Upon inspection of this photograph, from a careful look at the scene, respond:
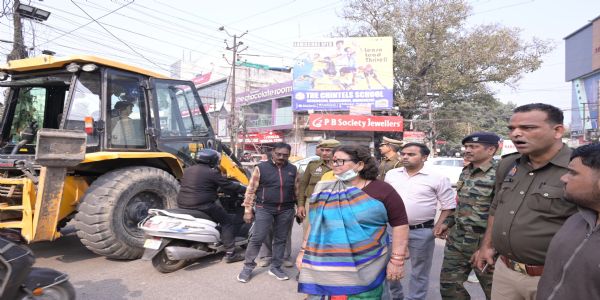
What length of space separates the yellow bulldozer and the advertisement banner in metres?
18.5

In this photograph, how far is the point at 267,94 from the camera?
30938 millimetres

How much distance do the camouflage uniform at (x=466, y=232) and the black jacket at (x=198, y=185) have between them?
9.22ft

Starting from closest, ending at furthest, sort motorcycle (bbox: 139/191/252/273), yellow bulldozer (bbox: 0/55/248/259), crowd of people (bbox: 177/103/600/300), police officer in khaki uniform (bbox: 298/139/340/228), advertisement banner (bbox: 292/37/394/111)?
crowd of people (bbox: 177/103/600/300) → yellow bulldozer (bbox: 0/55/248/259) → motorcycle (bbox: 139/191/252/273) → police officer in khaki uniform (bbox: 298/139/340/228) → advertisement banner (bbox: 292/37/394/111)

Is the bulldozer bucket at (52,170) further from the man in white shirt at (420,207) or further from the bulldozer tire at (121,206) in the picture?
the man in white shirt at (420,207)

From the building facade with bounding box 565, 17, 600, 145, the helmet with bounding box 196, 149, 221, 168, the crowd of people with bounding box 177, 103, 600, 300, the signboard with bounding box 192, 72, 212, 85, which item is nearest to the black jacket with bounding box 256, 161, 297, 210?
the helmet with bounding box 196, 149, 221, 168

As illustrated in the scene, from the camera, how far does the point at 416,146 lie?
3922 mm

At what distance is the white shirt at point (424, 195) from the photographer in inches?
147

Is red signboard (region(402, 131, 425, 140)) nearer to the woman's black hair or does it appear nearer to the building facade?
the building facade

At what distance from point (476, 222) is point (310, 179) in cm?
219

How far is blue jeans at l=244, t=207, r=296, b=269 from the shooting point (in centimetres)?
467

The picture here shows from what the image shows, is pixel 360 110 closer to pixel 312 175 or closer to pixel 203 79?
pixel 312 175

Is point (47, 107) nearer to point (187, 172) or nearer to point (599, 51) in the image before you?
point (187, 172)

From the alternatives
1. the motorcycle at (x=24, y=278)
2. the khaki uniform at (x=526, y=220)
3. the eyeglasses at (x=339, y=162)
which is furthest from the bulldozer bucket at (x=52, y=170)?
the khaki uniform at (x=526, y=220)

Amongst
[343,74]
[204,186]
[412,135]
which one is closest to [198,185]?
[204,186]
